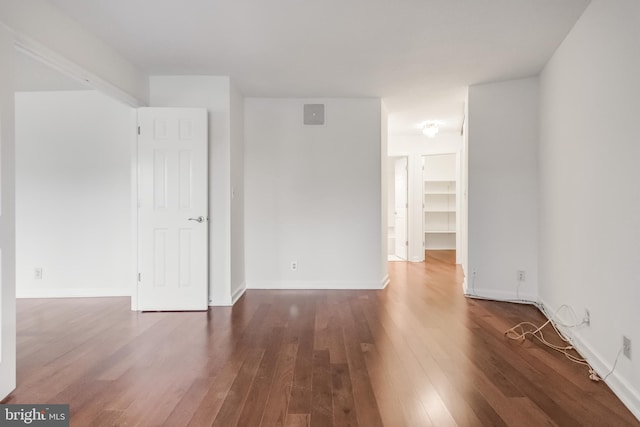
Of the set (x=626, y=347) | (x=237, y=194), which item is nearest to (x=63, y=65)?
(x=237, y=194)

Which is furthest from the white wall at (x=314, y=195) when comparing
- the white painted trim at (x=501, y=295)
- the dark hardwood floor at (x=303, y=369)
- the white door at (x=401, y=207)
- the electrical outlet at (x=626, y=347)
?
the electrical outlet at (x=626, y=347)

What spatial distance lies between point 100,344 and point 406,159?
616 centimetres

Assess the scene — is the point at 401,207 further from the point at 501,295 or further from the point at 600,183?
the point at 600,183

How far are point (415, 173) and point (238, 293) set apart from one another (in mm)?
4515

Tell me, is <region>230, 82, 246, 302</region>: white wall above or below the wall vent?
below

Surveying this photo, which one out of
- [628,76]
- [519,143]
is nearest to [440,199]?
[519,143]

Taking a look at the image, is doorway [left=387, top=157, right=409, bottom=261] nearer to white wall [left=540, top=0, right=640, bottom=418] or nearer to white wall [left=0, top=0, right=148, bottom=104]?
white wall [left=540, top=0, right=640, bottom=418]

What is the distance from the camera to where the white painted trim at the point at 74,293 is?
14.7ft

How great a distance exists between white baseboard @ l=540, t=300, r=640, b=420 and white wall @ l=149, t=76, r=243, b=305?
3.26 m

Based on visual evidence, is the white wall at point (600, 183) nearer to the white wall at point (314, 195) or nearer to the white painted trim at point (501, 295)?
the white painted trim at point (501, 295)

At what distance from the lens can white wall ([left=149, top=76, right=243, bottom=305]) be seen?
13.6 ft

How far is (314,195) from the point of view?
16.4ft

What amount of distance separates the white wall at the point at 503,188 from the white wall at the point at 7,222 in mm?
4273

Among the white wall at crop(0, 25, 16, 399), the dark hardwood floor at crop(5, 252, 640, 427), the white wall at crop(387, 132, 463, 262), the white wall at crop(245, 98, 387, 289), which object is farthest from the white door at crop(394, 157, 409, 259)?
the white wall at crop(0, 25, 16, 399)
